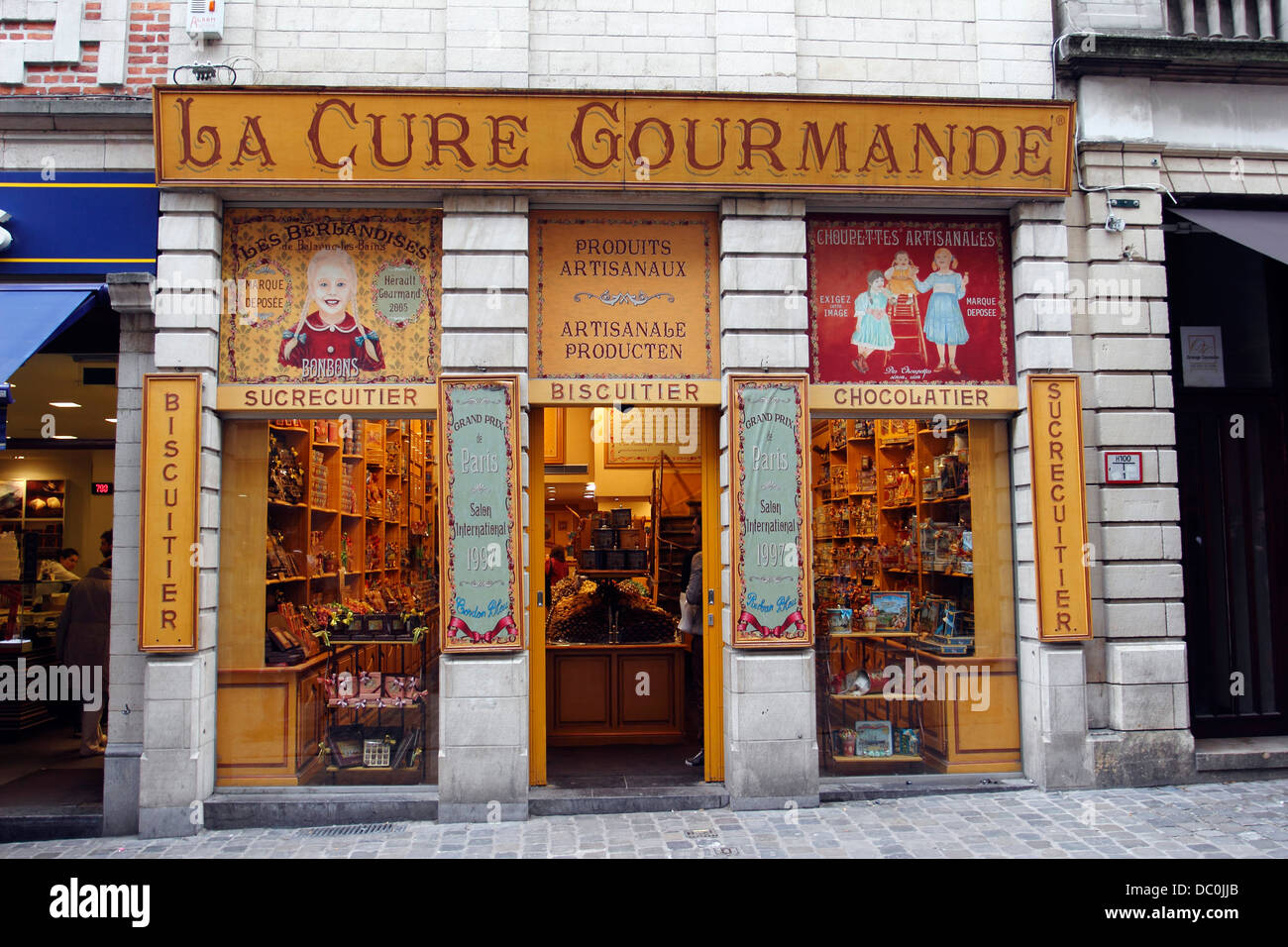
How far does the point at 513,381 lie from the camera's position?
668 cm

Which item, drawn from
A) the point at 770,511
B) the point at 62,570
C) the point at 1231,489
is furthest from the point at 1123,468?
the point at 62,570

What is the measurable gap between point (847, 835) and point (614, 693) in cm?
282

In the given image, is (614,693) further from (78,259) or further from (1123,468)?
(78,259)

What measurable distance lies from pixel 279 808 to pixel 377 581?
3027mm

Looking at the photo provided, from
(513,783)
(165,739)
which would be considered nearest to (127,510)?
(165,739)

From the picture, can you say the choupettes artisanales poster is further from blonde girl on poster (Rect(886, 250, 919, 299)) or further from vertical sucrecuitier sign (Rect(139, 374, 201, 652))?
blonde girl on poster (Rect(886, 250, 919, 299))

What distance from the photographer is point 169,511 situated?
6484mm

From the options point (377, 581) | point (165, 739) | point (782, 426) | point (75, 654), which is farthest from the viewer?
point (377, 581)

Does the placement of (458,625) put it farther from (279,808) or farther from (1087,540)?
(1087,540)

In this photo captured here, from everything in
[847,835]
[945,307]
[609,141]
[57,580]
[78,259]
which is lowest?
[847,835]

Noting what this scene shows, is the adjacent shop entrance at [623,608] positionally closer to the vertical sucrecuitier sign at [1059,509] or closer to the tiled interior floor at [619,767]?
the tiled interior floor at [619,767]

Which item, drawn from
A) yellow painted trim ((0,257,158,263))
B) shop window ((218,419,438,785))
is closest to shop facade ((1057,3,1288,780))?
shop window ((218,419,438,785))

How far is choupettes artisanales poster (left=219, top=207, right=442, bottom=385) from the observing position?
692cm

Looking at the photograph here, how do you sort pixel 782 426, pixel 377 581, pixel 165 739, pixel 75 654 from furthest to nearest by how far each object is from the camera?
pixel 377 581
pixel 75 654
pixel 782 426
pixel 165 739
